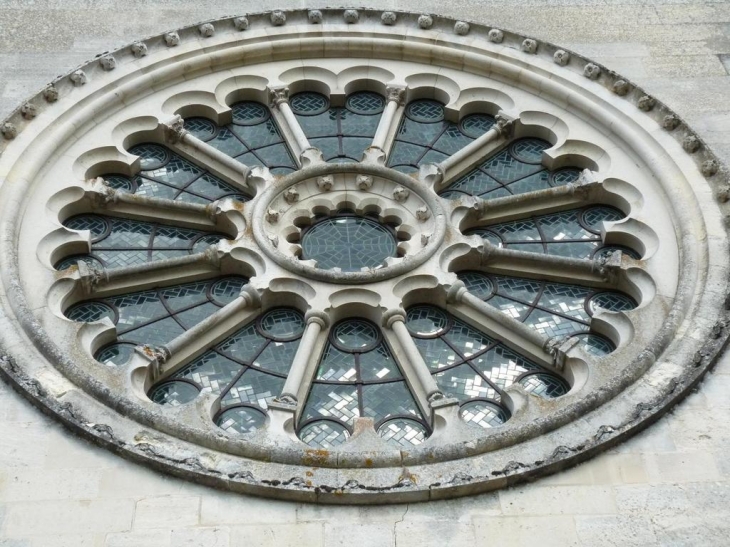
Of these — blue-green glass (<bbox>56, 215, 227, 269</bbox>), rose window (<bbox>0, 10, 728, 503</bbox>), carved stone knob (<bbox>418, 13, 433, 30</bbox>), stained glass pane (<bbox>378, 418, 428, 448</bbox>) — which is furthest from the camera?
carved stone knob (<bbox>418, 13, 433, 30</bbox>)

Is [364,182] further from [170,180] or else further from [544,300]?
[544,300]

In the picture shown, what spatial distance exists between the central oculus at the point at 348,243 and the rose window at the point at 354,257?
0.04 metres

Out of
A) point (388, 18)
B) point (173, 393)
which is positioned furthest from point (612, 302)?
point (388, 18)

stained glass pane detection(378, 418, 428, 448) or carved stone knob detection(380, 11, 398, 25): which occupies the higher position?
carved stone knob detection(380, 11, 398, 25)

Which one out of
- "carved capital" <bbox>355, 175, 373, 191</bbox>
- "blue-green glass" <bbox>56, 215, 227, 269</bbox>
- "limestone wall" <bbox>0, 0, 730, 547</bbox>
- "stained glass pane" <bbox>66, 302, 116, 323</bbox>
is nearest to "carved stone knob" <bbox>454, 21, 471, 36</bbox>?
"carved capital" <bbox>355, 175, 373, 191</bbox>

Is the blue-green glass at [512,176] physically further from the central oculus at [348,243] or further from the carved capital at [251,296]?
the carved capital at [251,296]

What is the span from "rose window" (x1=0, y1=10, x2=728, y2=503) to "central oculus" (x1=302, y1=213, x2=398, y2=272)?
4 cm

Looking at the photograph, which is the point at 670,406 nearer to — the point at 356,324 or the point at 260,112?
the point at 356,324

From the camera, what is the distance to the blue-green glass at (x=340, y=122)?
65.2 ft

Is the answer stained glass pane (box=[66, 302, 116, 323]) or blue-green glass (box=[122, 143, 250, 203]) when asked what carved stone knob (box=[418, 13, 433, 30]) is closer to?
blue-green glass (box=[122, 143, 250, 203])

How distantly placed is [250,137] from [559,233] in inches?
177

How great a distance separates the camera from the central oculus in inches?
719

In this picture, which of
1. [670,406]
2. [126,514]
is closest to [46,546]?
[126,514]

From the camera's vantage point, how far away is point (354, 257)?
18344mm
